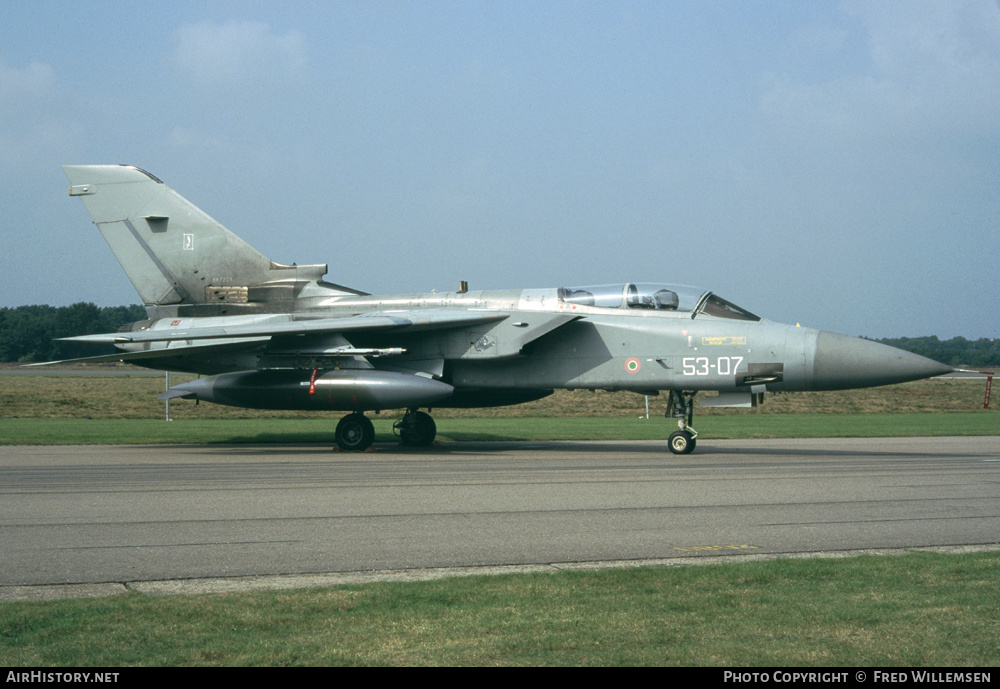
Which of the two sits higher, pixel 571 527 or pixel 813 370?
pixel 813 370

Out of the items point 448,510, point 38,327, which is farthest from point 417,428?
point 38,327

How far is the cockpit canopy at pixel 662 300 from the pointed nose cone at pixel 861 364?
4.84 feet

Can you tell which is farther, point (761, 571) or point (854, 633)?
point (761, 571)

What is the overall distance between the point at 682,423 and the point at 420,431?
5.61 metres

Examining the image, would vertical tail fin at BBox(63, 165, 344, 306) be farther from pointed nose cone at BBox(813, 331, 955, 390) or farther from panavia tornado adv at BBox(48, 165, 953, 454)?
pointed nose cone at BBox(813, 331, 955, 390)

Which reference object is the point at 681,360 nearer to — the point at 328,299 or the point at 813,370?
the point at 813,370

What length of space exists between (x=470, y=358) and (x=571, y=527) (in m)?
9.20

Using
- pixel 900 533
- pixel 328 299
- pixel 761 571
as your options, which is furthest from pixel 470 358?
pixel 761 571

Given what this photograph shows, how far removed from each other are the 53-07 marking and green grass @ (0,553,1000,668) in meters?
9.76

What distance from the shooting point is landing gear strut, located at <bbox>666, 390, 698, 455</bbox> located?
1630cm

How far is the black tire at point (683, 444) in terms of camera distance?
1628 cm

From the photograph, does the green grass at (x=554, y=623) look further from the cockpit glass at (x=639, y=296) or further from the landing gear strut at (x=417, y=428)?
the landing gear strut at (x=417, y=428)

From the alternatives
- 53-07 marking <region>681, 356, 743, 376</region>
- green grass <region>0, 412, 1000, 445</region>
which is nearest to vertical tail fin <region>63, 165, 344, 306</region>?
green grass <region>0, 412, 1000, 445</region>
